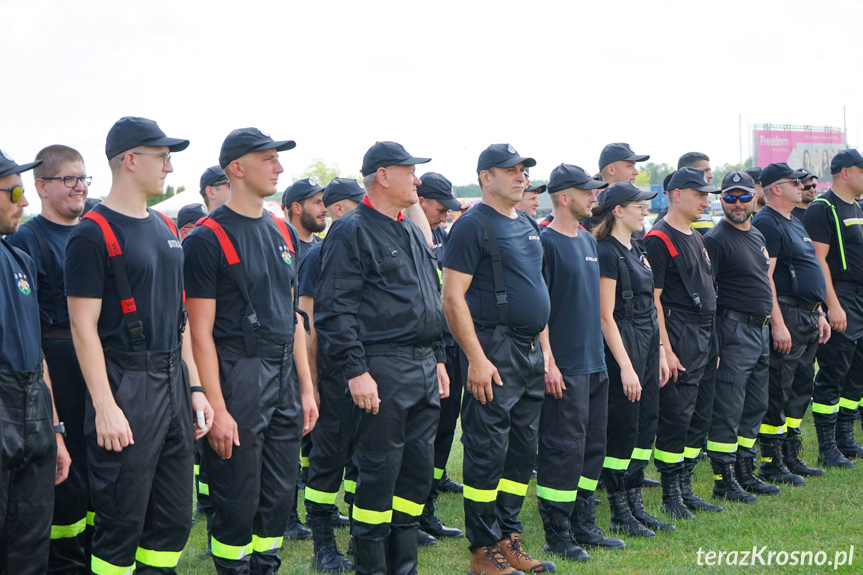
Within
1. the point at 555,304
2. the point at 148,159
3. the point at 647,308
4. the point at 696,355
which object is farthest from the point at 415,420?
the point at 696,355

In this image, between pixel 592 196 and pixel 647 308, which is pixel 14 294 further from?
pixel 647 308

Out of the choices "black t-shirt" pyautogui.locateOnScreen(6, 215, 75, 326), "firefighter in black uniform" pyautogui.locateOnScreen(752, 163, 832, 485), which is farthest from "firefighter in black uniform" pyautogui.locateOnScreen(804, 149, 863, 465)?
"black t-shirt" pyautogui.locateOnScreen(6, 215, 75, 326)

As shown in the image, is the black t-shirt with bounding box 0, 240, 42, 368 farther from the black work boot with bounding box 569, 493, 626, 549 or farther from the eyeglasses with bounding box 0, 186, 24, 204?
the black work boot with bounding box 569, 493, 626, 549

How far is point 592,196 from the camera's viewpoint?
5.94 metres

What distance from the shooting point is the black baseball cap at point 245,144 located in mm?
4406

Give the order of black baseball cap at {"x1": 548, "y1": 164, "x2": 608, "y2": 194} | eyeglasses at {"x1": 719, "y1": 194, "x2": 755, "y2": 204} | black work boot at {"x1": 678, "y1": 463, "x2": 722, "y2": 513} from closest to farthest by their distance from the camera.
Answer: black baseball cap at {"x1": 548, "y1": 164, "x2": 608, "y2": 194} → black work boot at {"x1": 678, "y1": 463, "x2": 722, "y2": 513} → eyeglasses at {"x1": 719, "y1": 194, "x2": 755, "y2": 204}

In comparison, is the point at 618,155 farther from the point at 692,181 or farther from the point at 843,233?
the point at 843,233

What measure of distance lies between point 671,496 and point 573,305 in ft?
6.65

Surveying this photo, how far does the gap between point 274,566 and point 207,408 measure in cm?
101

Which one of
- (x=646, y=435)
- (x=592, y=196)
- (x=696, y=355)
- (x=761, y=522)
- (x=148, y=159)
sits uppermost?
(x=148, y=159)

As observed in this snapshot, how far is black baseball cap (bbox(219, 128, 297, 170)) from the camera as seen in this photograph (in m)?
4.41

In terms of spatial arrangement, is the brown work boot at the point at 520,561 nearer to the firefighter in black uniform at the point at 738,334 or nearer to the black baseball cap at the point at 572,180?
the firefighter in black uniform at the point at 738,334

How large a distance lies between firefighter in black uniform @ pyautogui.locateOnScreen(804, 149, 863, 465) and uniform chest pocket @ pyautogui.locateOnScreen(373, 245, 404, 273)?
5.28 m

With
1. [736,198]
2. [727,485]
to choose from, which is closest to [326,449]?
[727,485]
